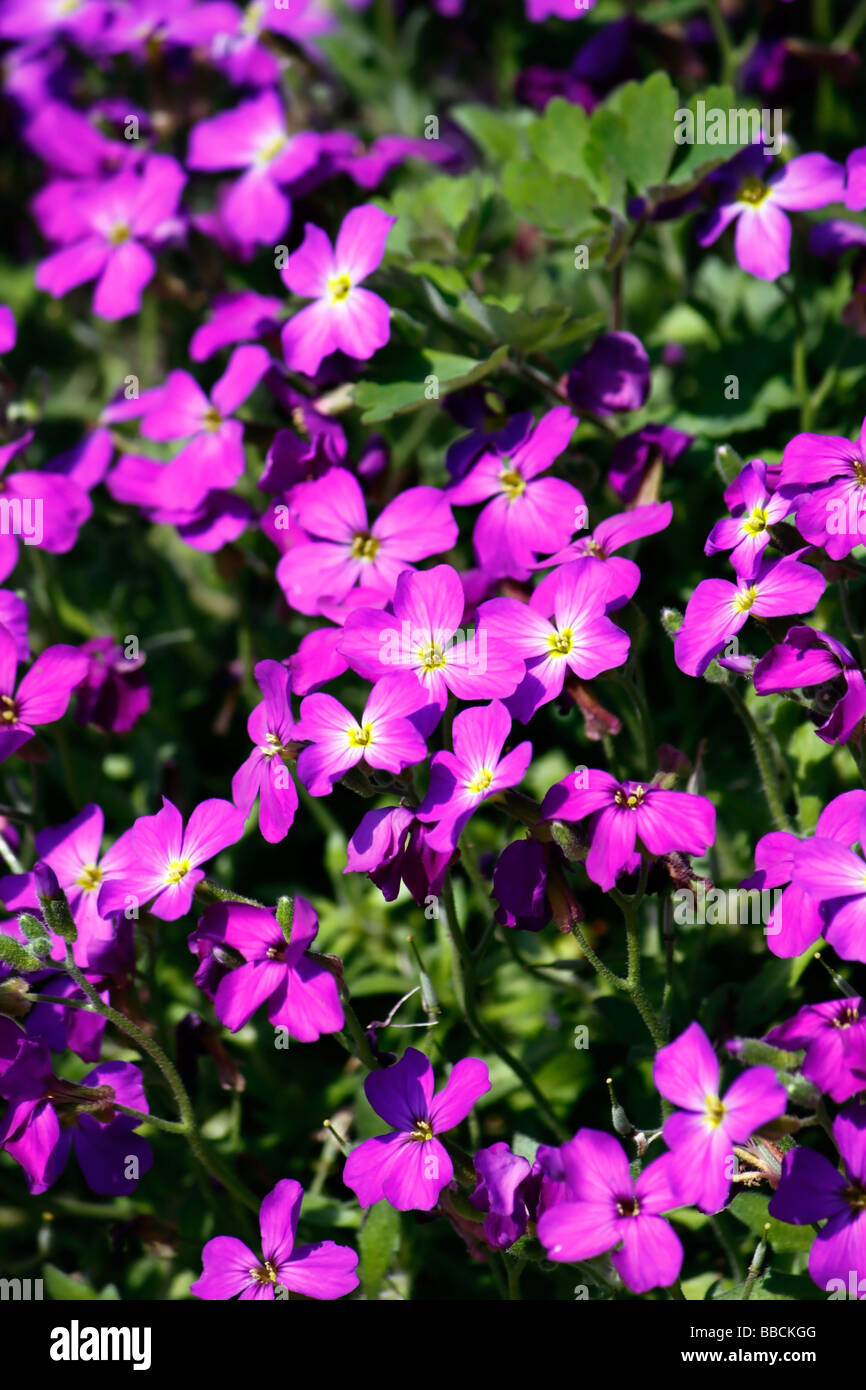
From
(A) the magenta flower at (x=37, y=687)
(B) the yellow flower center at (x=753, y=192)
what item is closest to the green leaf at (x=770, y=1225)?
(A) the magenta flower at (x=37, y=687)

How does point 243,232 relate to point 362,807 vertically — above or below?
above

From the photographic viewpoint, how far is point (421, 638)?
1.85m

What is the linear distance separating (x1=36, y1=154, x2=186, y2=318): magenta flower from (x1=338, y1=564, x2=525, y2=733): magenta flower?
47.3 inches

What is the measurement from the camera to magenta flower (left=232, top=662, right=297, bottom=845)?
5.74 ft

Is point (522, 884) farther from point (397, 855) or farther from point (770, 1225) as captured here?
point (770, 1225)

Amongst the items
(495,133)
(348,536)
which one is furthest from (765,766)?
(495,133)

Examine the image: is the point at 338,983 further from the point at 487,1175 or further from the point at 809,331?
the point at 809,331

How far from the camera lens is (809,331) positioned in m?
2.71

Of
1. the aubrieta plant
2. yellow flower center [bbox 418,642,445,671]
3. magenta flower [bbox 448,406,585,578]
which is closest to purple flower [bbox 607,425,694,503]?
the aubrieta plant

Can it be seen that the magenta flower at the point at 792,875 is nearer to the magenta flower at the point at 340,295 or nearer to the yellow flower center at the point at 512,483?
the yellow flower center at the point at 512,483

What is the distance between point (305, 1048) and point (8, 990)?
31.0 inches

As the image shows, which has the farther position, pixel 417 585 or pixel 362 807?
pixel 362 807
